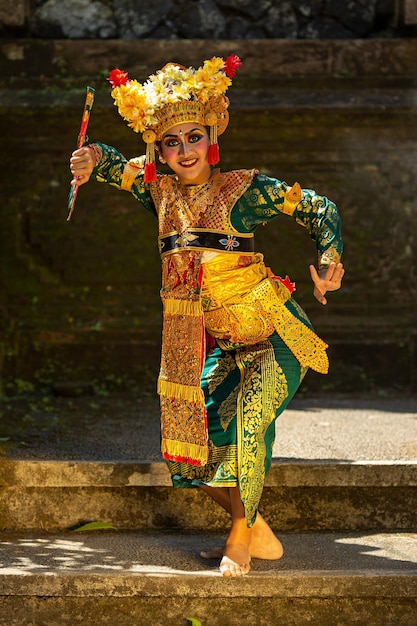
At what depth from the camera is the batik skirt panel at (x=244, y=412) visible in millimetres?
3729

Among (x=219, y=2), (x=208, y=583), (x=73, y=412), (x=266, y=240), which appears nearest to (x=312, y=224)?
(x=208, y=583)

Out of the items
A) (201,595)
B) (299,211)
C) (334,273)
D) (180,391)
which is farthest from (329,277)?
(201,595)

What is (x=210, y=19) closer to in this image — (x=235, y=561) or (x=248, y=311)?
(x=248, y=311)

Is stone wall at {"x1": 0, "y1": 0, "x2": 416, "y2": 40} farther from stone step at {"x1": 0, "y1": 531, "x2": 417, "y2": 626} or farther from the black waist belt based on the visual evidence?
stone step at {"x1": 0, "y1": 531, "x2": 417, "y2": 626}

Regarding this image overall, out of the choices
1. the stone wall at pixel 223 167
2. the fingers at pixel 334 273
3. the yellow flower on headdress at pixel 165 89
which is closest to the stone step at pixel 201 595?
the fingers at pixel 334 273

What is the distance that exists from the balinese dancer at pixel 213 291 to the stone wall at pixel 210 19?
3.35 metres

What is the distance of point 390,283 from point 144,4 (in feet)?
8.09

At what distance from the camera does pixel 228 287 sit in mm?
3896

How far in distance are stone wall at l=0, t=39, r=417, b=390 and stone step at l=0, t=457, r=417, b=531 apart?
2413 mm

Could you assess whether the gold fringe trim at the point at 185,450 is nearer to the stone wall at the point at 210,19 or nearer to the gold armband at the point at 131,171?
the gold armband at the point at 131,171

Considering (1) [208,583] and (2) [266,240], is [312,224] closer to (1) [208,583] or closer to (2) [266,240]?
(1) [208,583]

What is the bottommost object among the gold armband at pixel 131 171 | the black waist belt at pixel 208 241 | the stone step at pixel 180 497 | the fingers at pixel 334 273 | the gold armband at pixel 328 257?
the stone step at pixel 180 497

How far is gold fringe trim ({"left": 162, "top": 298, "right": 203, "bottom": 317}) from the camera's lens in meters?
3.85

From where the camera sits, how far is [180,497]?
14.1 ft
